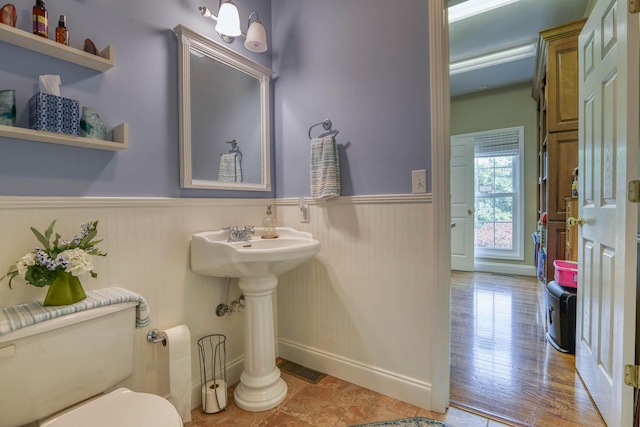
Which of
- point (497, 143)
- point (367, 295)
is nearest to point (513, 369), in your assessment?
point (367, 295)

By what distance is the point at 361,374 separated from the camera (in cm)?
180

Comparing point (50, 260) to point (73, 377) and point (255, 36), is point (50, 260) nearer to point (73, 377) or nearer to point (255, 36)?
point (73, 377)

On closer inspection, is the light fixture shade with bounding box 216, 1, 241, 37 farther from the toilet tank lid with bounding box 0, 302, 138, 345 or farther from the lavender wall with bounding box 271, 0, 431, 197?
the toilet tank lid with bounding box 0, 302, 138, 345

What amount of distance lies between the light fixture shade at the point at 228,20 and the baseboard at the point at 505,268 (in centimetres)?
429

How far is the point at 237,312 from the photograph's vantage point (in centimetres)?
192

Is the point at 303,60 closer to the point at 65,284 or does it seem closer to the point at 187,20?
the point at 187,20

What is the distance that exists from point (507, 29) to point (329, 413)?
343 centimetres

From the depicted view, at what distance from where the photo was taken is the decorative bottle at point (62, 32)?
116 centimetres

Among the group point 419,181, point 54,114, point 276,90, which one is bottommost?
point 419,181

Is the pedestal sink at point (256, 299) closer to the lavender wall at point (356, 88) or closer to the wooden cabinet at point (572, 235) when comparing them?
the lavender wall at point (356, 88)

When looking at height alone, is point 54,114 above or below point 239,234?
above

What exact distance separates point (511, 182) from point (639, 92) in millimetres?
3498

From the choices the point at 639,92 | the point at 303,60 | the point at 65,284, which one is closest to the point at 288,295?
the point at 65,284

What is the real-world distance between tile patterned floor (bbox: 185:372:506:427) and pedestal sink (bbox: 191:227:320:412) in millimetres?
65
